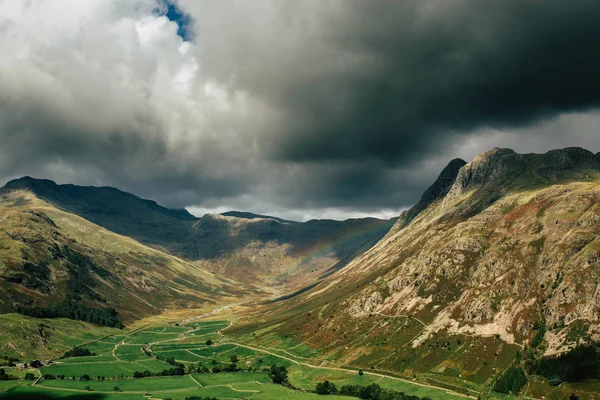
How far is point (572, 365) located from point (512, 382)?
26993 mm

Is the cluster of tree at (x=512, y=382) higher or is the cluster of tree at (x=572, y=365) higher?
the cluster of tree at (x=572, y=365)

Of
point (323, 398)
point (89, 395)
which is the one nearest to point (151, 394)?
point (89, 395)

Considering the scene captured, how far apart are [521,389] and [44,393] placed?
21829 centimetres

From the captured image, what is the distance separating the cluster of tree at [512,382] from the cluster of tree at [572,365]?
22.8ft

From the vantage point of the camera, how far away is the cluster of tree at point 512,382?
607 ft

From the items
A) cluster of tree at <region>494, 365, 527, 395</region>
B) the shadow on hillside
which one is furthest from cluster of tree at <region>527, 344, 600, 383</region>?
the shadow on hillside

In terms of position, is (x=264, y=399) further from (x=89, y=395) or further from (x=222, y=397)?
(x=89, y=395)

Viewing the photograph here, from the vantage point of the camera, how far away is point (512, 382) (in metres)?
188

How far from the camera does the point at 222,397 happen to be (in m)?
195

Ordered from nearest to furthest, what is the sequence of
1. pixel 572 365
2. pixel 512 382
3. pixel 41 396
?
pixel 41 396 < pixel 572 365 < pixel 512 382

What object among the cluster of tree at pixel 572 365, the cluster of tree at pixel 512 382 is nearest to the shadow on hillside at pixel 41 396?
the cluster of tree at pixel 512 382

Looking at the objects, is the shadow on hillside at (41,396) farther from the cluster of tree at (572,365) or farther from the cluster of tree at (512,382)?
the cluster of tree at (572,365)

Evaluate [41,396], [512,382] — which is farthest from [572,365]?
[41,396]

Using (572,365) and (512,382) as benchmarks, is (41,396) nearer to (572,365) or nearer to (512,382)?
(512,382)
